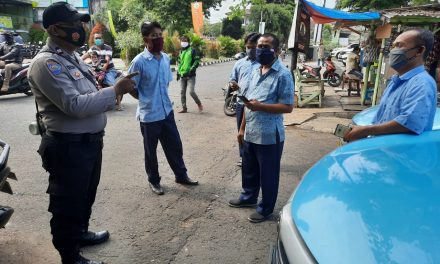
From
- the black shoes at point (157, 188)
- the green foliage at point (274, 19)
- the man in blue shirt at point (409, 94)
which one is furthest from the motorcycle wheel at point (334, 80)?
the green foliage at point (274, 19)

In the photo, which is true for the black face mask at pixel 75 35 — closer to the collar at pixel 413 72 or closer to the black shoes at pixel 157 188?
the black shoes at pixel 157 188

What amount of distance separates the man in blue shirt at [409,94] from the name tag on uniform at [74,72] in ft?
6.34

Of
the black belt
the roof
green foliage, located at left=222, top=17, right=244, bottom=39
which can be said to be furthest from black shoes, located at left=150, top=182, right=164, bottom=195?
→ green foliage, located at left=222, top=17, right=244, bottom=39

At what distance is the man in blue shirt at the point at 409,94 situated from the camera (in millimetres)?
2352

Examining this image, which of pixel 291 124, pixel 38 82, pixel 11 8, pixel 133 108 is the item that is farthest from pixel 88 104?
pixel 11 8

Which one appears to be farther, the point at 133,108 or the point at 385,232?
the point at 133,108

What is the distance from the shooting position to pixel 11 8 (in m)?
36.3

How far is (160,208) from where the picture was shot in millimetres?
3766

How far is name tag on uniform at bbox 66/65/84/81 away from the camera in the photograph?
2384mm

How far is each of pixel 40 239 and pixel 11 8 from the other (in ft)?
133

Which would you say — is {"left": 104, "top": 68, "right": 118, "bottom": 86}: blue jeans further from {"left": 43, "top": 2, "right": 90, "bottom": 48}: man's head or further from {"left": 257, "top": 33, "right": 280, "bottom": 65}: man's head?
{"left": 43, "top": 2, "right": 90, "bottom": 48}: man's head

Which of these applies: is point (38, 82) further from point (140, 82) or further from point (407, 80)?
point (407, 80)

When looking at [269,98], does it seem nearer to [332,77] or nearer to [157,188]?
[157,188]

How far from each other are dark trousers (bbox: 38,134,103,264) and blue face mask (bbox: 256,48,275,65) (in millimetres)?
1580
